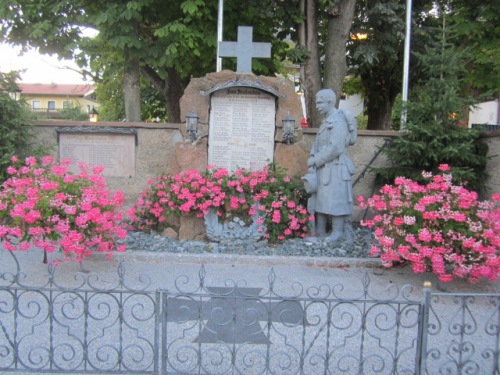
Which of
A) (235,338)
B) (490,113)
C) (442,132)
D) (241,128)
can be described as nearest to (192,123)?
(241,128)

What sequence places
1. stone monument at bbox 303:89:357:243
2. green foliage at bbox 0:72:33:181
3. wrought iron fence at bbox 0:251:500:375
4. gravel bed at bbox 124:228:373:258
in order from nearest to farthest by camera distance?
wrought iron fence at bbox 0:251:500:375
gravel bed at bbox 124:228:373:258
stone monument at bbox 303:89:357:243
green foliage at bbox 0:72:33:181

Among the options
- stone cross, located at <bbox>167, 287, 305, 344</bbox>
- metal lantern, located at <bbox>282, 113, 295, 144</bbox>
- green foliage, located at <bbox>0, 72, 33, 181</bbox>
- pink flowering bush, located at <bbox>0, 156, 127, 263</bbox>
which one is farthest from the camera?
green foliage, located at <bbox>0, 72, 33, 181</bbox>

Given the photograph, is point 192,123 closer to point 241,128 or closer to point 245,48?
point 241,128

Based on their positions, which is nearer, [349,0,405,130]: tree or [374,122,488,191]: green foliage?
[374,122,488,191]: green foliage

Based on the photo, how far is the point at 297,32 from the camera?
10.7 metres

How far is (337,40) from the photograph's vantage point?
399 inches

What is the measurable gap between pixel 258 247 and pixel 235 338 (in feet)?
10.6

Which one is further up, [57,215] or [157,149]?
[157,149]

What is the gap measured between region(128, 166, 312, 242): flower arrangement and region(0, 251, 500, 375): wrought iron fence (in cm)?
226

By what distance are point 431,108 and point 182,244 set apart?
4.10m

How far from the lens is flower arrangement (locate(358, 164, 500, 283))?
14.8 ft

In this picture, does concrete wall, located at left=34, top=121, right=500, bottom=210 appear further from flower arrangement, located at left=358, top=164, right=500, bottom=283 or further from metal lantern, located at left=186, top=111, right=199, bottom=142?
flower arrangement, located at left=358, top=164, right=500, bottom=283

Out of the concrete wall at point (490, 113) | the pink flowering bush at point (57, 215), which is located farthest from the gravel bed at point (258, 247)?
the concrete wall at point (490, 113)

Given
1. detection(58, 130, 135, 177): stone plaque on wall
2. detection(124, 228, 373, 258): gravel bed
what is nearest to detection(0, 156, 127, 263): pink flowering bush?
detection(124, 228, 373, 258): gravel bed
